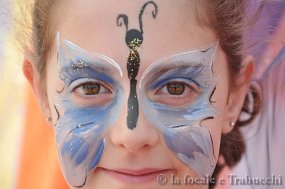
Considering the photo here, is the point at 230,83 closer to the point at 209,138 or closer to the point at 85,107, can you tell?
the point at 209,138

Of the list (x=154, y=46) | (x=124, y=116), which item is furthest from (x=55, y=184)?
(x=154, y=46)

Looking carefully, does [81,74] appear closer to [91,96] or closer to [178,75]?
[91,96]

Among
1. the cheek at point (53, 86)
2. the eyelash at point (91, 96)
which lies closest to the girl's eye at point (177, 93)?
the eyelash at point (91, 96)

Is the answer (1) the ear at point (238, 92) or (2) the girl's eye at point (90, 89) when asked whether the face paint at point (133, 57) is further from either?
(1) the ear at point (238, 92)

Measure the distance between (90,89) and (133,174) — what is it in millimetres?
203

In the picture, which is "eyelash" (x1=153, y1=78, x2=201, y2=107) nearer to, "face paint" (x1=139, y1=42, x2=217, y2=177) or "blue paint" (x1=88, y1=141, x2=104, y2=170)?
"face paint" (x1=139, y1=42, x2=217, y2=177)

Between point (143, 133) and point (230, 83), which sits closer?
point (143, 133)

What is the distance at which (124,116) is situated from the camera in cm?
95

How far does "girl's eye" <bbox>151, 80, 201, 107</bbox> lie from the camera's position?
974 millimetres

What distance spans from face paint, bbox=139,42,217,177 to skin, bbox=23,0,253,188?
0.05ft

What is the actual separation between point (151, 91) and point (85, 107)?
0.15m

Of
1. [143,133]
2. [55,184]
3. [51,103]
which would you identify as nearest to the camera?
[143,133]

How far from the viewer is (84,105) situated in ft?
3.25

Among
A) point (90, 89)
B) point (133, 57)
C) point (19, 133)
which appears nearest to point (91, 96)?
point (90, 89)
